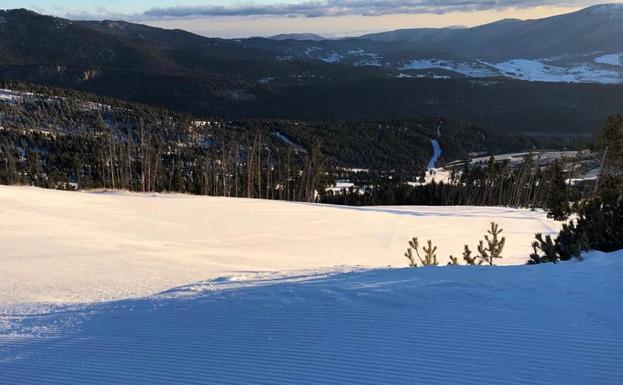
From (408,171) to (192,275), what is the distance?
12749cm

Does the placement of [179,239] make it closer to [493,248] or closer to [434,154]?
[493,248]

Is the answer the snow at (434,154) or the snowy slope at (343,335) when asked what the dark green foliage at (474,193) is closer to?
the snowy slope at (343,335)

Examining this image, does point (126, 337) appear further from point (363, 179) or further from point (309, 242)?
point (363, 179)

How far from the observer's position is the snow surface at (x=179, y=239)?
1398cm

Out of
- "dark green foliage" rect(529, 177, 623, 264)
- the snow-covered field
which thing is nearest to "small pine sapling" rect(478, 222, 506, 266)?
"dark green foliage" rect(529, 177, 623, 264)

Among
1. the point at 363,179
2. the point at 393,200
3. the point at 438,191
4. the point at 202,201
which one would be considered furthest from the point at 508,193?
the point at 202,201

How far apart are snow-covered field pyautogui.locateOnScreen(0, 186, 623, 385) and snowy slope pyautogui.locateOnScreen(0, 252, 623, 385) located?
0.03 m

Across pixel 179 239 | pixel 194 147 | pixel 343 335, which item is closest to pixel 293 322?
pixel 343 335

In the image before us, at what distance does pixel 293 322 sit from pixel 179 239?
1473 cm

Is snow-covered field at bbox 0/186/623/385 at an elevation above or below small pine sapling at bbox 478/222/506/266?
above

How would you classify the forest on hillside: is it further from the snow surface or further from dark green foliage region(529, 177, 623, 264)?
dark green foliage region(529, 177, 623, 264)

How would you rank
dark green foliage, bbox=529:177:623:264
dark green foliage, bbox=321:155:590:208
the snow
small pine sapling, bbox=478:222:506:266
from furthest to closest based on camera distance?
the snow → dark green foliage, bbox=321:155:590:208 → small pine sapling, bbox=478:222:506:266 → dark green foliage, bbox=529:177:623:264

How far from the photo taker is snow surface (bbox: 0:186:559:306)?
14.0 m

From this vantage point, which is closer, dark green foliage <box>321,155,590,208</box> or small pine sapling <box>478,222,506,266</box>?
small pine sapling <box>478,222,506,266</box>
